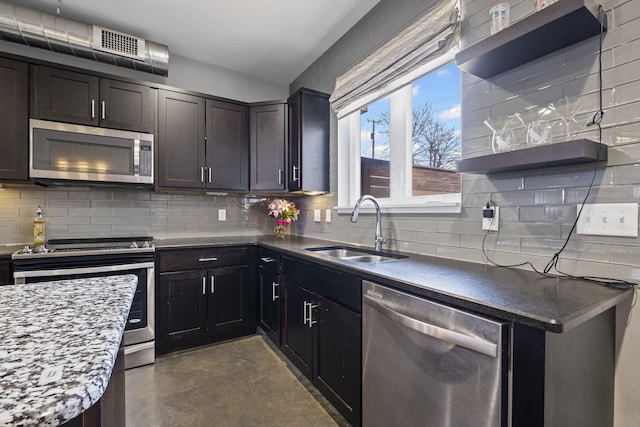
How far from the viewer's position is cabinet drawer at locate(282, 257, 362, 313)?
5.11 ft

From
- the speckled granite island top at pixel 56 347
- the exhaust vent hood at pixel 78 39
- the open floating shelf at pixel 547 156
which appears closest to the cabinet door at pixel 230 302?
the speckled granite island top at pixel 56 347

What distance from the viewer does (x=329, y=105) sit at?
9.57ft

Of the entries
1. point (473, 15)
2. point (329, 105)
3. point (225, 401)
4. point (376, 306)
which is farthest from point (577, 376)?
point (329, 105)

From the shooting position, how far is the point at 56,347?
578mm

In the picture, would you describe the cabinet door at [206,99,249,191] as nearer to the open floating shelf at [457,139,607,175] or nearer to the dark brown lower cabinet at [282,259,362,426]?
the dark brown lower cabinet at [282,259,362,426]

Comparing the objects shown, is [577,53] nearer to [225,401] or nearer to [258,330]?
[225,401]

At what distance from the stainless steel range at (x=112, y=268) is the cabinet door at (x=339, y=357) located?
1373 millimetres

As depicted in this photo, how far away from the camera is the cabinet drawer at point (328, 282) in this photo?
156 cm

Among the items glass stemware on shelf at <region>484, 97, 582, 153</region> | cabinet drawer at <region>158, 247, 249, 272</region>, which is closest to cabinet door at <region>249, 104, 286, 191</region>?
cabinet drawer at <region>158, 247, 249, 272</region>

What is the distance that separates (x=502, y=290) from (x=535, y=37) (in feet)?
3.29

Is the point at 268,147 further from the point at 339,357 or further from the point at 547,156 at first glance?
the point at 547,156

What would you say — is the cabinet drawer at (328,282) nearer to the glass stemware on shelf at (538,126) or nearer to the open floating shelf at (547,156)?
the open floating shelf at (547,156)

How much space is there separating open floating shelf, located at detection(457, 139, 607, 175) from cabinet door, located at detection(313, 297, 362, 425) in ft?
3.07

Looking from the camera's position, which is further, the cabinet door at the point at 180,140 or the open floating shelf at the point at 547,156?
the cabinet door at the point at 180,140
